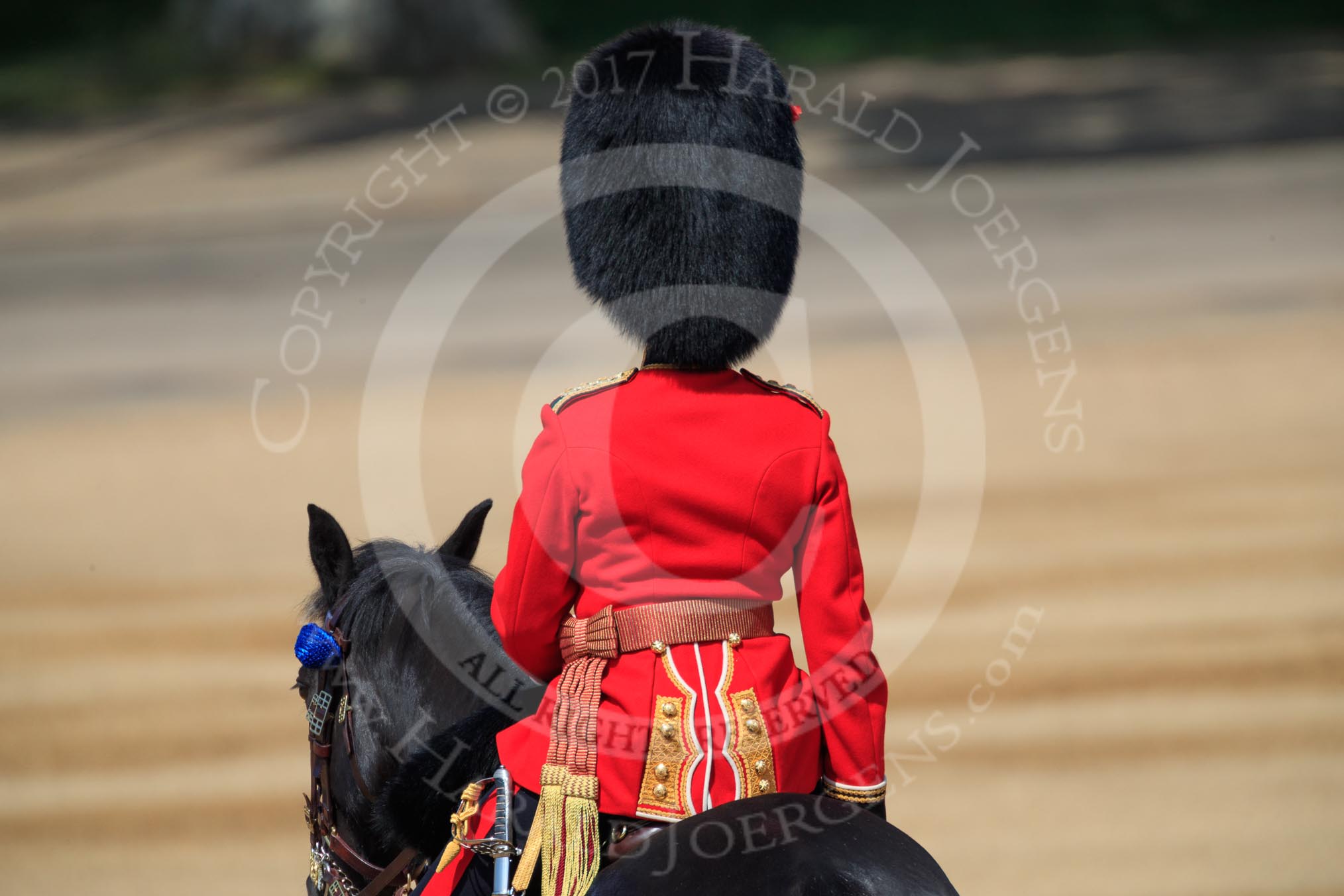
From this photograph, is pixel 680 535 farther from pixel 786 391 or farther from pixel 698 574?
pixel 786 391

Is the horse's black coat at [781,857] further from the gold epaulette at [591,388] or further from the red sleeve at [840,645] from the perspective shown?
the gold epaulette at [591,388]

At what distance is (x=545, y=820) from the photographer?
1.69 metres

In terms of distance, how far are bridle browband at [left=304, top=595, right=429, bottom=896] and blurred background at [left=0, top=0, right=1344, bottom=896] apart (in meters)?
1.61

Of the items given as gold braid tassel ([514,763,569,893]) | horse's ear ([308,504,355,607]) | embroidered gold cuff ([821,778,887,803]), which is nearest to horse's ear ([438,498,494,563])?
horse's ear ([308,504,355,607])

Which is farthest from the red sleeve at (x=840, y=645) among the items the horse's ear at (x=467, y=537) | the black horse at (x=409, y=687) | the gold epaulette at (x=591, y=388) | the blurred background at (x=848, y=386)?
the blurred background at (x=848, y=386)

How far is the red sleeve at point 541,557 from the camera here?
169cm

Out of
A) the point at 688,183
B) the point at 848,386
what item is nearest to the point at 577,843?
the point at 688,183

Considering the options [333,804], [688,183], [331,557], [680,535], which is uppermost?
[688,183]

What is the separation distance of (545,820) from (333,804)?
0.57 meters

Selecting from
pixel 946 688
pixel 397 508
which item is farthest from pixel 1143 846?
pixel 397 508

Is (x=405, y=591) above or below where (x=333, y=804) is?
above

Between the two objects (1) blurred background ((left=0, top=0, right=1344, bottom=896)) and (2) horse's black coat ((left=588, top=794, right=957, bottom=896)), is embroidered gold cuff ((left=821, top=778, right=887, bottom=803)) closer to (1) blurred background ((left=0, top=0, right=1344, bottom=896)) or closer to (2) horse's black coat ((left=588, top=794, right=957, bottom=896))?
(2) horse's black coat ((left=588, top=794, right=957, bottom=896))

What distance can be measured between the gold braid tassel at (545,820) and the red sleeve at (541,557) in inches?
7.1

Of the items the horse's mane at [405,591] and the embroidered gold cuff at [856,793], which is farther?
the horse's mane at [405,591]
